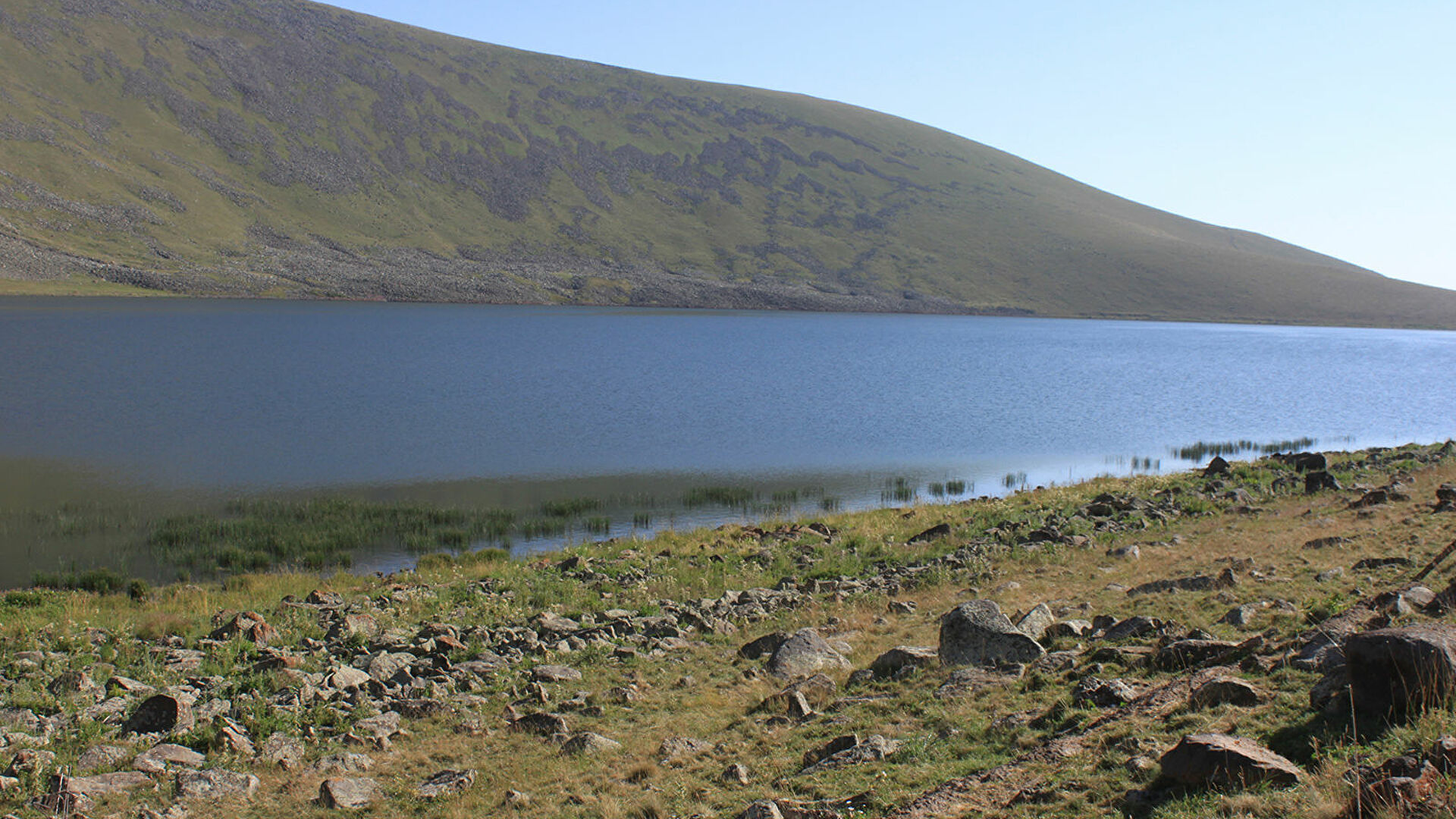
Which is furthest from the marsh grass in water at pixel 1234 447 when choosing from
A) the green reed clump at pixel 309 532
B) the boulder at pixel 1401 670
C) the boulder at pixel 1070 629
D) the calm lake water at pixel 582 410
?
the boulder at pixel 1401 670

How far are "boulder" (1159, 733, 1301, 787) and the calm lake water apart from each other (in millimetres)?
22116

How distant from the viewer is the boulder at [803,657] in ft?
42.3

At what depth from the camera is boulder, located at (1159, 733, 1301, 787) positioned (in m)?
6.73

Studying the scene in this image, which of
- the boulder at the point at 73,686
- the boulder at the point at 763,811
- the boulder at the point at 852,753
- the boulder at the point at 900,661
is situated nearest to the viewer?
the boulder at the point at 763,811

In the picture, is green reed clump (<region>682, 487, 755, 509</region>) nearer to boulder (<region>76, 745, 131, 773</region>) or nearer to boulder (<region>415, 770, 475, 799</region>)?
boulder (<region>415, 770, 475, 799</region>)

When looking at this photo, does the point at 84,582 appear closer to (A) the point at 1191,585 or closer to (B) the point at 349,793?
(B) the point at 349,793

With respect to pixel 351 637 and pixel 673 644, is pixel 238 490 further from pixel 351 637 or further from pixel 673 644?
pixel 673 644

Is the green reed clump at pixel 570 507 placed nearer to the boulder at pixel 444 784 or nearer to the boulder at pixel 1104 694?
the boulder at pixel 444 784

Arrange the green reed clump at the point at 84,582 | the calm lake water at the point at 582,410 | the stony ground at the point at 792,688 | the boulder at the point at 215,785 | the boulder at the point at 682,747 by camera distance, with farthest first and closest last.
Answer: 1. the calm lake water at the point at 582,410
2. the green reed clump at the point at 84,582
3. the boulder at the point at 682,747
4. the boulder at the point at 215,785
5. the stony ground at the point at 792,688

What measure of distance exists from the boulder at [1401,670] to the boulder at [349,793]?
370 inches

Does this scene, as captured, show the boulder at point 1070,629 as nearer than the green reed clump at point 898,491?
Yes

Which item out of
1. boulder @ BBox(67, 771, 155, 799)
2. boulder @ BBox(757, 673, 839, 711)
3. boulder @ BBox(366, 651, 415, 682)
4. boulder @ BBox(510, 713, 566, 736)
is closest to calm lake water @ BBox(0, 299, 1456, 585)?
boulder @ BBox(366, 651, 415, 682)

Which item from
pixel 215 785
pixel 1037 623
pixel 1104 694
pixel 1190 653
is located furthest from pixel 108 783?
pixel 1190 653

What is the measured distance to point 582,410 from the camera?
48.5 meters
